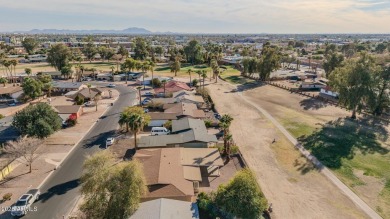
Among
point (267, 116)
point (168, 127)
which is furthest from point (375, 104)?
point (168, 127)

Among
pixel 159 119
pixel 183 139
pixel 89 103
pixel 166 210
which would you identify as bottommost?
pixel 166 210

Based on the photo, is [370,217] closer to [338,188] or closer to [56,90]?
[338,188]

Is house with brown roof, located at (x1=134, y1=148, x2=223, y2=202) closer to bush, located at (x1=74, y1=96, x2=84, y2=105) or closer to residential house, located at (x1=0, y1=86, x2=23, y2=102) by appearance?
bush, located at (x1=74, y1=96, x2=84, y2=105)

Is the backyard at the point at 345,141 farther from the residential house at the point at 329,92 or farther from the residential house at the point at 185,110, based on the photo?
the residential house at the point at 185,110

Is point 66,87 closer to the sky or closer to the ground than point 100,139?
closer to the sky

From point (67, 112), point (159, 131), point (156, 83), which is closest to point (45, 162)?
point (159, 131)

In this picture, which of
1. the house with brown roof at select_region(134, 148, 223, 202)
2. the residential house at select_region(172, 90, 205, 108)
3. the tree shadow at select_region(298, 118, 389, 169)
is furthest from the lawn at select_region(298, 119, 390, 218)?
the residential house at select_region(172, 90, 205, 108)

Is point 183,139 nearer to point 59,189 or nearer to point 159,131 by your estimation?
point 159,131
